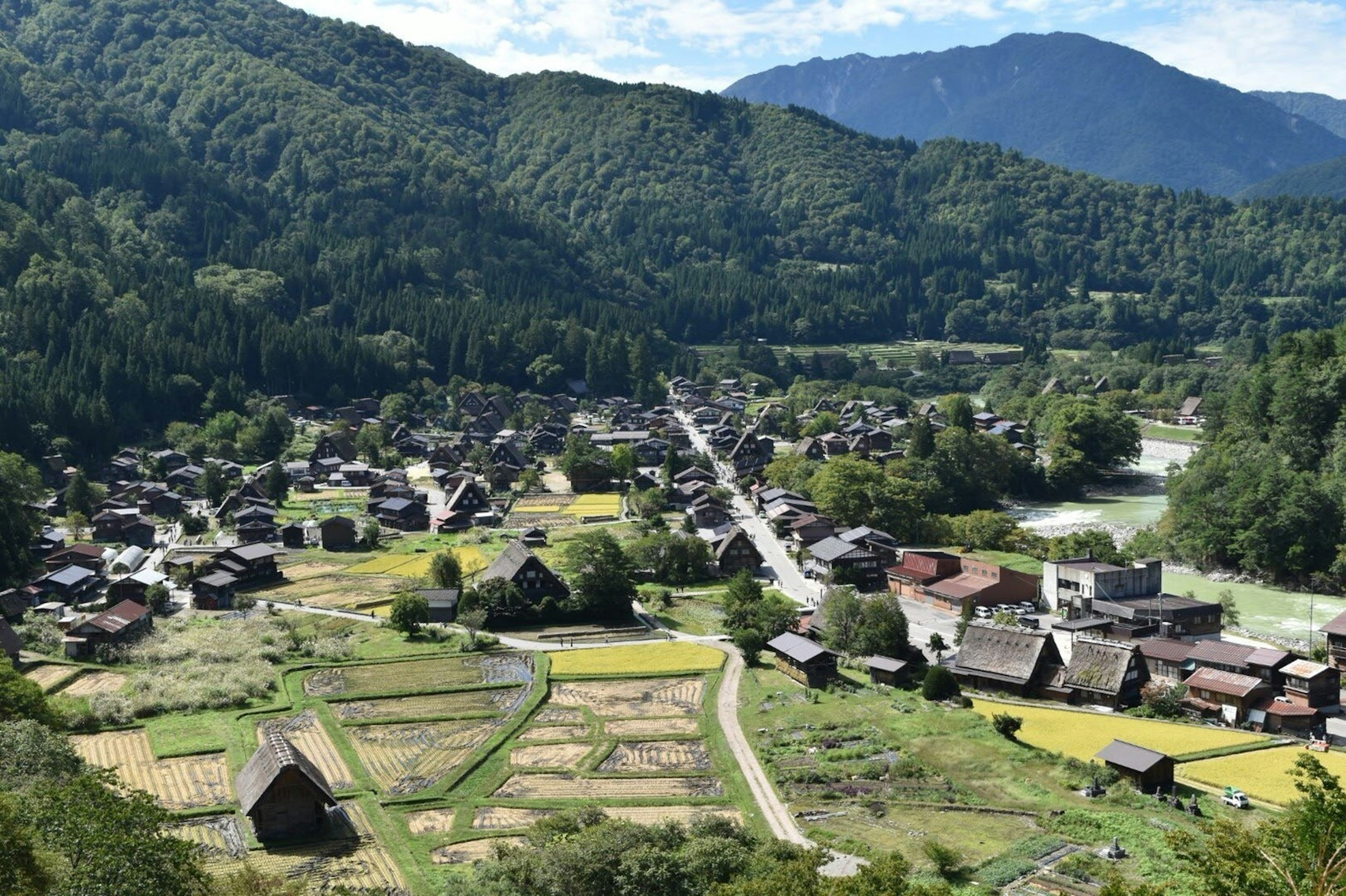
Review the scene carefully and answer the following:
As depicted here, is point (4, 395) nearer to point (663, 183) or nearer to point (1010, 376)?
point (1010, 376)

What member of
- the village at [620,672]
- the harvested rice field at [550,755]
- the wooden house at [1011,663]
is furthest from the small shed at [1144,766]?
the harvested rice field at [550,755]

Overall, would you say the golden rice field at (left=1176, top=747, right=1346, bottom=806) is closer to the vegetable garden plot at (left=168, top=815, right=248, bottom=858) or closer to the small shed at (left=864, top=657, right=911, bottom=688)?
the small shed at (left=864, top=657, right=911, bottom=688)

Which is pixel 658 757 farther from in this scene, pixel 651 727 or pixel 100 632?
pixel 100 632

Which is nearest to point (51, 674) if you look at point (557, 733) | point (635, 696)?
point (557, 733)

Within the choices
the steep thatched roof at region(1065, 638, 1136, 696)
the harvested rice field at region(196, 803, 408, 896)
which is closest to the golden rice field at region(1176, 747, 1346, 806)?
the steep thatched roof at region(1065, 638, 1136, 696)

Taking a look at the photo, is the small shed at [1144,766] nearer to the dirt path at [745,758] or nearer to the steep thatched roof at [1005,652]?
the dirt path at [745,758]
